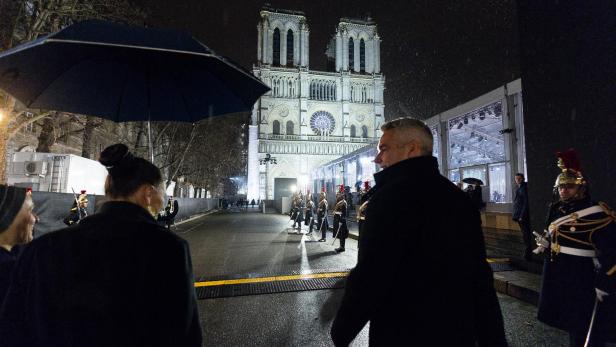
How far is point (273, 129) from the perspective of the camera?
187 feet

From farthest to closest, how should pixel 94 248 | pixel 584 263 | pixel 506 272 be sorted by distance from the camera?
pixel 506 272
pixel 584 263
pixel 94 248

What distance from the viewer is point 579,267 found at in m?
2.96

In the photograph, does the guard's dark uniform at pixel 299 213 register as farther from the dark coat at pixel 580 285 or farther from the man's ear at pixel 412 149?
the man's ear at pixel 412 149

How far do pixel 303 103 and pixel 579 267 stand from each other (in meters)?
55.3

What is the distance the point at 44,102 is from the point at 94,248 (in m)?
2.71

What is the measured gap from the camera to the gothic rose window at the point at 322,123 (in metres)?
58.4

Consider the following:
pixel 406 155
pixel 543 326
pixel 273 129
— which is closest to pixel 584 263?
pixel 543 326

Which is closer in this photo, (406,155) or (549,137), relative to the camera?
(406,155)

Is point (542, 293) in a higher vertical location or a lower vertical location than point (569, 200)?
lower

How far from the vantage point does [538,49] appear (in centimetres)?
629

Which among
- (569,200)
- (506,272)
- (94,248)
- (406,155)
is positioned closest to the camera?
(94,248)

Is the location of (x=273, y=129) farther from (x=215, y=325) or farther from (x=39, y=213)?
(x=215, y=325)

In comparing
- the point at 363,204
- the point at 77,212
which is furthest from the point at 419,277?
the point at 77,212

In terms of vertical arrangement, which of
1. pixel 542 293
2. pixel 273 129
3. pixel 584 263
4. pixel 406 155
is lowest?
pixel 542 293
